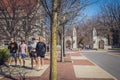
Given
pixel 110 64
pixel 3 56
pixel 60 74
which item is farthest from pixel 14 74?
pixel 110 64

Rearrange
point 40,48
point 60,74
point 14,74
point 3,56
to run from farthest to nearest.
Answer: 1. point 3,56
2. point 40,48
3. point 60,74
4. point 14,74

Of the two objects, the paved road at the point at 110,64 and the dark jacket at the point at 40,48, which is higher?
the dark jacket at the point at 40,48

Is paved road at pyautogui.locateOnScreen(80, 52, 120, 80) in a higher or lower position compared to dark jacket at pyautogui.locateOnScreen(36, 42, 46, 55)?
lower

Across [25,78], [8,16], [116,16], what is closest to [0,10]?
[8,16]

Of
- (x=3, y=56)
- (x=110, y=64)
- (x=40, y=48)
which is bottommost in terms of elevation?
(x=110, y=64)

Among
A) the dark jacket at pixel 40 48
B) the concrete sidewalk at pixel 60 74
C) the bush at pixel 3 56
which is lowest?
the concrete sidewalk at pixel 60 74

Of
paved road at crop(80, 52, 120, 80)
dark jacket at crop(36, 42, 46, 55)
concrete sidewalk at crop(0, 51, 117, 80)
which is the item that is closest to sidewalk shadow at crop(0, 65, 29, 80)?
concrete sidewalk at crop(0, 51, 117, 80)

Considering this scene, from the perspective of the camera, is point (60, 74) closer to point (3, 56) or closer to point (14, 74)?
point (14, 74)

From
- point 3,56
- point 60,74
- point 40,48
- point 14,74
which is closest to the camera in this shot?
point 14,74

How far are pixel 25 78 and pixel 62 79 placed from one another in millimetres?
1617

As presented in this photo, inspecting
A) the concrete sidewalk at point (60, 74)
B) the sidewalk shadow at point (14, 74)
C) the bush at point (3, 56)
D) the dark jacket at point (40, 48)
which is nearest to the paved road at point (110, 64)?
the concrete sidewalk at point (60, 74)

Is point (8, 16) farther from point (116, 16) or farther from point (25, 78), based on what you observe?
point (116, 16)

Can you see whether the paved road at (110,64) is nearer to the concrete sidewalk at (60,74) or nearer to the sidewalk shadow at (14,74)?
the concrete sidewalk at (60,74)

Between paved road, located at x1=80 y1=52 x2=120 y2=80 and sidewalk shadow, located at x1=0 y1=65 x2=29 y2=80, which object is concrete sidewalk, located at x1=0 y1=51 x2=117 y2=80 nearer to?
sidewalk shadow, located at x1=0 y1=65 x2=29 y2=80
